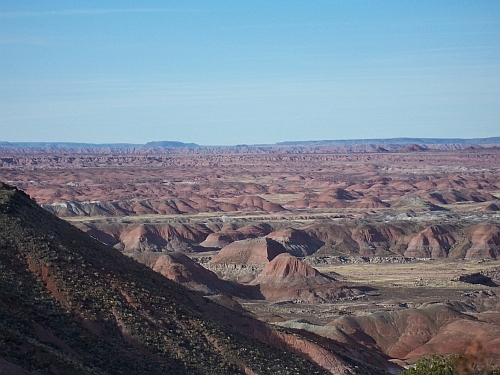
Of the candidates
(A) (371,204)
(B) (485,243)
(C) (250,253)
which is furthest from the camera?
(A) (371,204)

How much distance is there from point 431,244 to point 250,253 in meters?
24.8

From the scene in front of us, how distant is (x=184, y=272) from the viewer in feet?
250

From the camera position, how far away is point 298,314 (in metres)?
68.1

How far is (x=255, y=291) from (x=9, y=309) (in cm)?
5606

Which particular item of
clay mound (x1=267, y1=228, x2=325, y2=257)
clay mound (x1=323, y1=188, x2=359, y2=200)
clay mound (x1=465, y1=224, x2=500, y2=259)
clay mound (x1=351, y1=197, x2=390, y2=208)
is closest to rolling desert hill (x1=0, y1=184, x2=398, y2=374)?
clay mound (x1=267, y1=228, x2=325, y2=257)

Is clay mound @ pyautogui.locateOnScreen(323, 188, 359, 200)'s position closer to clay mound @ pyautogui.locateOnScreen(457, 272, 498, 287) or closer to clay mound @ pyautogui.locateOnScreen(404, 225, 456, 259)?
clay mound @ pyautogui.locateOnScreen(404, 225, 456, 259)

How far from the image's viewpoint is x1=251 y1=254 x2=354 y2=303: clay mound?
3076 inches

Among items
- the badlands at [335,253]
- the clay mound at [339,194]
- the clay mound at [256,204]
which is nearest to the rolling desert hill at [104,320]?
the badlands at [335,253]

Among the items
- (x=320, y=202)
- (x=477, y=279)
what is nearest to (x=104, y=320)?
(x=477, y=279)

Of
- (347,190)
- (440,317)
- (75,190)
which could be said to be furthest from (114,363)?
(347,190)

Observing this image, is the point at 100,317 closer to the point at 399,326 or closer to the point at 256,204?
the point at 399,326

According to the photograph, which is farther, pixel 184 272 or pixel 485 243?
pixel 485 243

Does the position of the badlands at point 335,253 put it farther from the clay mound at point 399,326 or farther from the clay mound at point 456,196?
the clay mound at point 456,196

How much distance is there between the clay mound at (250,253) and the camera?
9356cm
